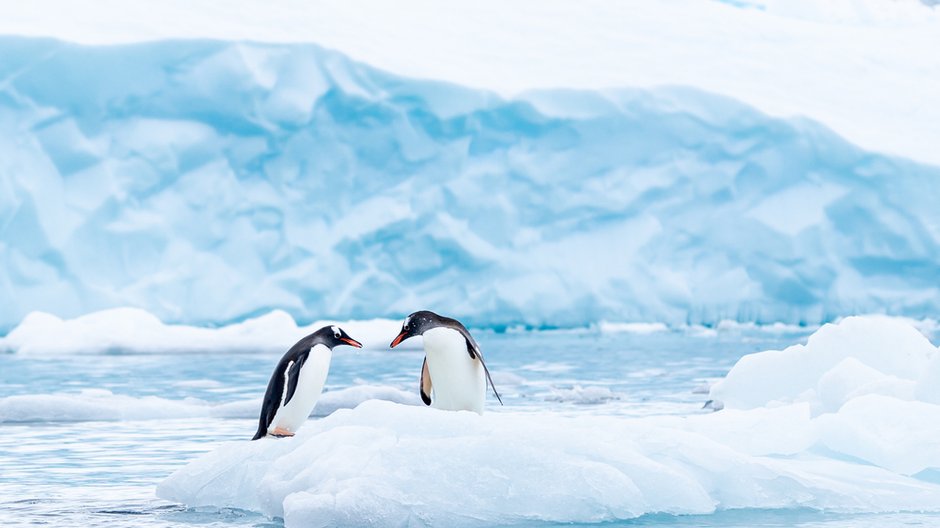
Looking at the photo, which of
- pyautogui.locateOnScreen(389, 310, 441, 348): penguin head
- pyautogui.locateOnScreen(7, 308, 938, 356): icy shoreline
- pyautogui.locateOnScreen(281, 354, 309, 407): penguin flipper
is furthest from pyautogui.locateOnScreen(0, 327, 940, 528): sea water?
pyautogui.locateOnScreen(389, 310, 441, 348): penguin head

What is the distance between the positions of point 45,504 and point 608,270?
13.6m

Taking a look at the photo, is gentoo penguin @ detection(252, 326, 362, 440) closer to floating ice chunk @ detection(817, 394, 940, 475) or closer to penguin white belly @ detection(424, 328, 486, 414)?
penguin white belly @ detection(424, 328, 486, 414)

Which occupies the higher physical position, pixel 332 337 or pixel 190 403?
pixel 332 337

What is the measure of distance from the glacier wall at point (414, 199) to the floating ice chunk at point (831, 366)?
31.9ft

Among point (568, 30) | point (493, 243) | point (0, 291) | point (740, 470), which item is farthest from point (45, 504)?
point (568, 30)

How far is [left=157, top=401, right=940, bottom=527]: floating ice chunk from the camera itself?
3.81 meters

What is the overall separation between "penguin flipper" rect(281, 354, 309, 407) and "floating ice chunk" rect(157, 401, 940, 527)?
505mm

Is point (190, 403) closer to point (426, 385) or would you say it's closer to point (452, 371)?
point (426, 385)

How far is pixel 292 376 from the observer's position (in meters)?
5.03

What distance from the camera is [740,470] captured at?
13.5 feet

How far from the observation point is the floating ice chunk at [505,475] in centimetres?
381

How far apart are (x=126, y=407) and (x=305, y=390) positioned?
3260mm

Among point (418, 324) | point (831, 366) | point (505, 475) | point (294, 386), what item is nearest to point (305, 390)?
point (294, 386)

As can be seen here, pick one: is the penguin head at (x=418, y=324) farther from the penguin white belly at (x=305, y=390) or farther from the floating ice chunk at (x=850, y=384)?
the floating ice chunk at (x=850, y=384)
